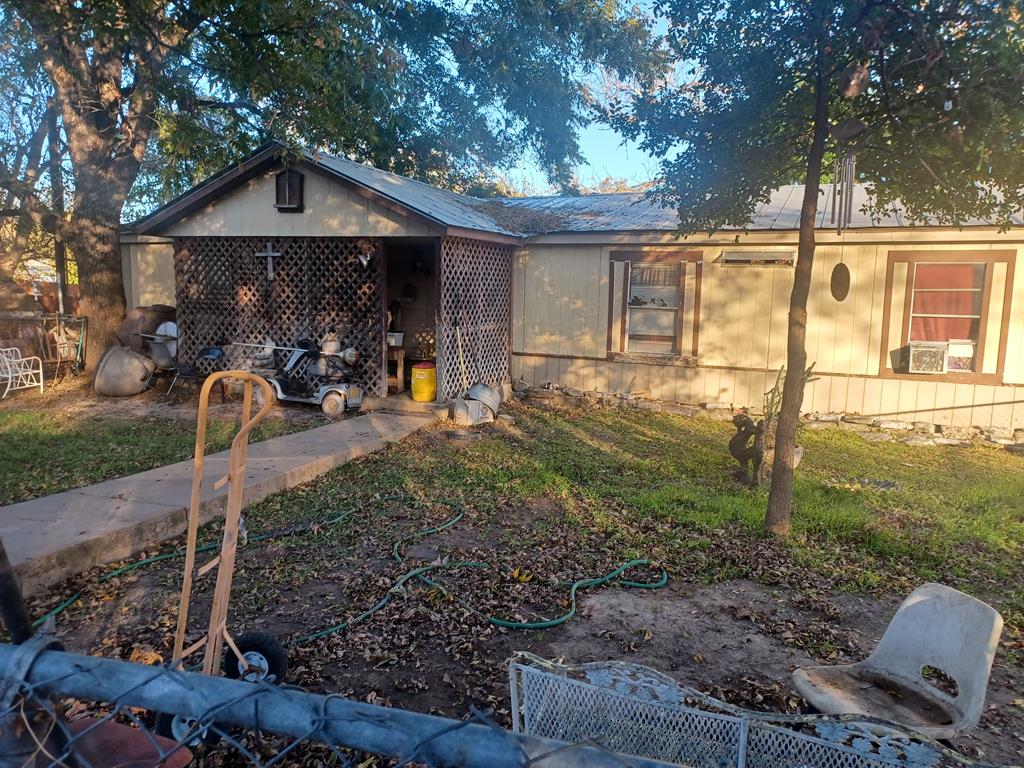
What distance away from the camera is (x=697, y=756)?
2332mm

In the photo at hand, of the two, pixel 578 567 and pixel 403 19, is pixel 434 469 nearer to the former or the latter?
pixel 578 567

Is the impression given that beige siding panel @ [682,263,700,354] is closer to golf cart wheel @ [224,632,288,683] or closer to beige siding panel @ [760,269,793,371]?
beige siding panel @ [760,269,793,371]

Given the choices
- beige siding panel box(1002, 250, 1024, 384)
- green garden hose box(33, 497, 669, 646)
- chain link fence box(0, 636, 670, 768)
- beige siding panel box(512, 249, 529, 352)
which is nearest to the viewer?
chain link fence box(0, 636, 670, 768)

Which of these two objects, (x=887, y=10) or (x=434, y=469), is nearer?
(x=887, y=10)

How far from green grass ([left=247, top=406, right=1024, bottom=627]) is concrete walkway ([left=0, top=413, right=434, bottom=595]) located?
11.7 inches

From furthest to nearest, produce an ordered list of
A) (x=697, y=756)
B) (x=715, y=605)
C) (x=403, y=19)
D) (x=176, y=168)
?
(x=403, y=19), (x=176, y=168), (x=715, y=605), (x=697, y=756)

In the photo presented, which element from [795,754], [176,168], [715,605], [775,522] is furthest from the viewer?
[176,168]

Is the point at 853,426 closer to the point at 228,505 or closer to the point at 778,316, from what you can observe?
the point at 778,316

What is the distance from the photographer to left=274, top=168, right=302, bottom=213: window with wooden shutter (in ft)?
35.3

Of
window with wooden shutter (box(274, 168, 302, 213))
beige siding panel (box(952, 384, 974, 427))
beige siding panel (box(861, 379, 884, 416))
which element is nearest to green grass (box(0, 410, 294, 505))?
window with wooden shutter (box(274, 168, 302, 213))

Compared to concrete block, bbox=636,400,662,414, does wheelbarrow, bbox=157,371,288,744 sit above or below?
above

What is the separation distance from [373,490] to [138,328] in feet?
24.9

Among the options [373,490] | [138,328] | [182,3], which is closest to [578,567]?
[373,490]

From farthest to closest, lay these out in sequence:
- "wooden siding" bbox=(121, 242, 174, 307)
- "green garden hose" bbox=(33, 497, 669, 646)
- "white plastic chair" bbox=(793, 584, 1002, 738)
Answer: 1. "wooden siding" bbox=(121, 242, 174, 307)
2. "green garden hose" bbox=(33, 497, 669, 646)
3. "white plastic chair" bbox=(793, 584, 1002, 738)
